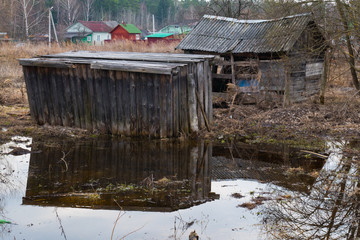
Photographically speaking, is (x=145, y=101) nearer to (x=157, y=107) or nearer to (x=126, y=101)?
(x=157, y=107)

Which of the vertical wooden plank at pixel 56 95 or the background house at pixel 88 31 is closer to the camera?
the vertical wooden plank at pixel 56 95

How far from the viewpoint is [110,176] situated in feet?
27.7

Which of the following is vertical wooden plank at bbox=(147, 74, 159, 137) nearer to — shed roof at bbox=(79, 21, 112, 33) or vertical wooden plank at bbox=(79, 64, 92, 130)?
vertical wooden plank at bbox=(79, 64, 92, 130)

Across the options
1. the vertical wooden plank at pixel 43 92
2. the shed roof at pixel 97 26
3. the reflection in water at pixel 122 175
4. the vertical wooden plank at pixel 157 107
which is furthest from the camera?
the shed roof at pixel 97 26

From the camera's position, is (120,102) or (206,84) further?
(206,84)

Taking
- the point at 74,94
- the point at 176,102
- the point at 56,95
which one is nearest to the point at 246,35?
the point at 176,102

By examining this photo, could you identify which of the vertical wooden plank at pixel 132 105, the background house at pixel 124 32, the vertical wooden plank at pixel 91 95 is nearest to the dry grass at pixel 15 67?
the vertical wooden plank at pixel 91 95

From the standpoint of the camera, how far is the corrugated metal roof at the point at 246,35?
15.8 m

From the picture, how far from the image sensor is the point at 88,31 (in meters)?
60.9

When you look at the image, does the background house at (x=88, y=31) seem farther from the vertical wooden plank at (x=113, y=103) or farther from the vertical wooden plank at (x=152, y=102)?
the vertical wooden plank at (x=152, y=102)

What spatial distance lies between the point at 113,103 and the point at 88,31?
52.0 m

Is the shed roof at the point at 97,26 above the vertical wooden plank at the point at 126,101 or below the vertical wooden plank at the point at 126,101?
above

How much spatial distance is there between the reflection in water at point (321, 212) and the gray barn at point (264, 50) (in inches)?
315

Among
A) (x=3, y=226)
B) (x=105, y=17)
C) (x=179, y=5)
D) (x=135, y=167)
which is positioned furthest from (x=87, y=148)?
(x=179, y=5)
